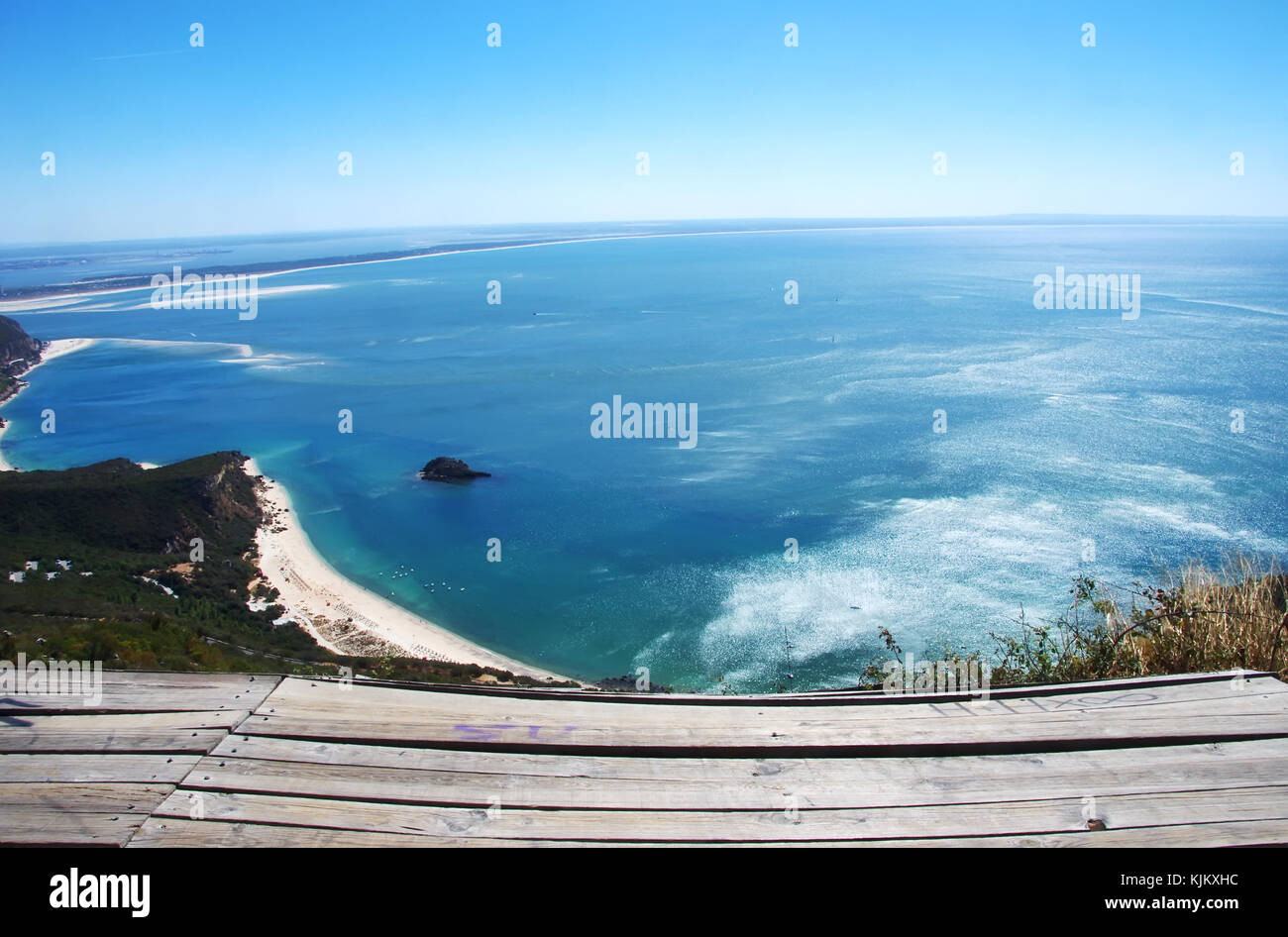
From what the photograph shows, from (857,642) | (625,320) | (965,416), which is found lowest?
(857,642)

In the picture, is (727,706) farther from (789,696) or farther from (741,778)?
(741,778)

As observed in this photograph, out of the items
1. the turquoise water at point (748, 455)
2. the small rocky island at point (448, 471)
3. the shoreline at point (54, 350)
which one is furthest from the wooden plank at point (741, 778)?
the shoreline at point (54, 350)

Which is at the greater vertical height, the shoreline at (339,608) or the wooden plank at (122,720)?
the wooden plank at (122,720)

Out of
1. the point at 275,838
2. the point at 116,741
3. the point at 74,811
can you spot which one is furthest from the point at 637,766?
the point at 116,741

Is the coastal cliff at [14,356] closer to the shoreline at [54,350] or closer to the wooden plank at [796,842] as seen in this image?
the shoreline at [54,350]

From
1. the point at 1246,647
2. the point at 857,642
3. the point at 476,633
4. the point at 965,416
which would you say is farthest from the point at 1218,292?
the point at 1246,647
